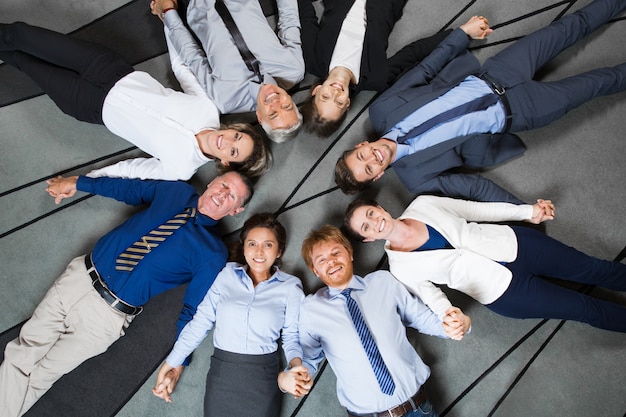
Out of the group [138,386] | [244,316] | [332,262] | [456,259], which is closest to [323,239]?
[332,262]

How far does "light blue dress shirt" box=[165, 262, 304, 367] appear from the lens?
7.30 ft

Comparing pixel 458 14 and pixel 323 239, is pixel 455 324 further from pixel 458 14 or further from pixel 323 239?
pixel 458 14

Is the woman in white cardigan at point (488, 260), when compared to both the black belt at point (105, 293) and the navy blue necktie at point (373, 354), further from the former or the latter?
the black belt at point (105, 293)

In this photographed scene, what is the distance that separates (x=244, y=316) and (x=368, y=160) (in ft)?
3.49

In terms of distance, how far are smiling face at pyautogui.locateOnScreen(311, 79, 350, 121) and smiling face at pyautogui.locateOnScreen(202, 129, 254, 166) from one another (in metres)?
0.43

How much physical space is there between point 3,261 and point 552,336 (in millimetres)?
3299

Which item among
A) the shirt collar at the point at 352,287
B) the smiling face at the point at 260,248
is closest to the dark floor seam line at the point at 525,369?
the shirt collar at the point at 352,287

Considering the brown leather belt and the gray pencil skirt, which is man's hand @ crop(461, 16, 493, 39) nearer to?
the brown leather belt

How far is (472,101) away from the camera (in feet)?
7.58

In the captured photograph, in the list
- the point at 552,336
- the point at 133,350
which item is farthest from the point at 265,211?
the point at 552,336

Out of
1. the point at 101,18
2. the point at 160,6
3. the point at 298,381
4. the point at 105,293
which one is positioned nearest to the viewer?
the point at 298,381

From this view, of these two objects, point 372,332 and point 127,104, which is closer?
point 372,332

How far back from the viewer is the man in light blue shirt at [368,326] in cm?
212

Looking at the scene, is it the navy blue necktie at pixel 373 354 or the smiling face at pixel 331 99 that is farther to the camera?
the smiling face at pixel 331 99
